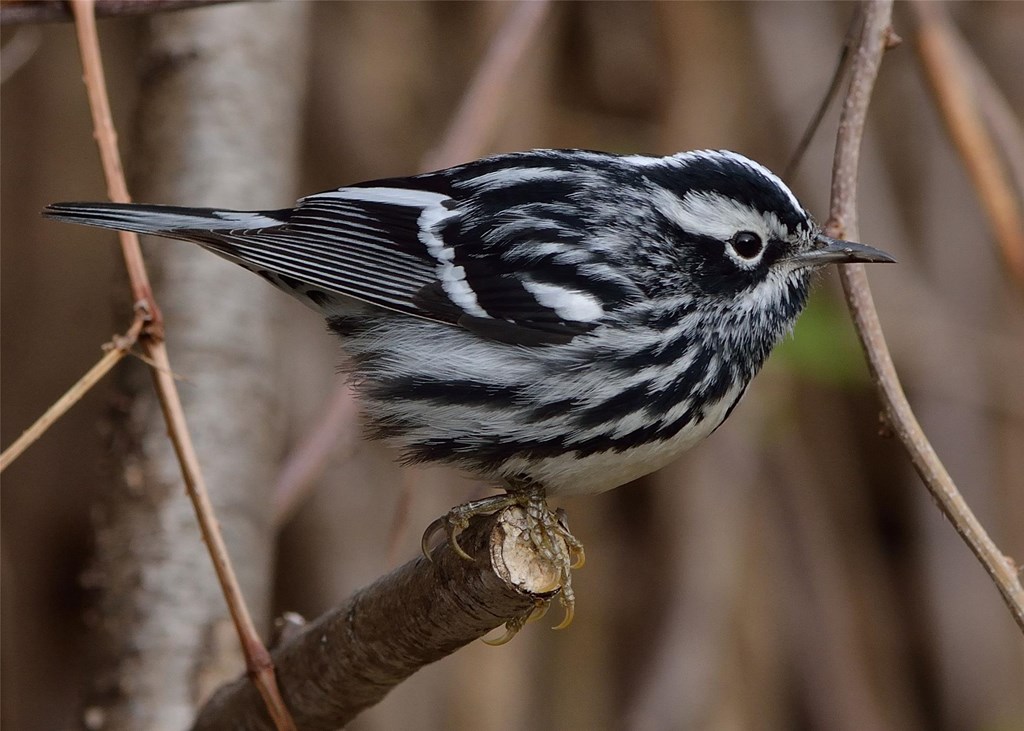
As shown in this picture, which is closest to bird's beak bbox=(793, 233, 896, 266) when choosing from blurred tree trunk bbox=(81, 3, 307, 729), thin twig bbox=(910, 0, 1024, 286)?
thin twig bbox=(910, 0, 1024, 286)

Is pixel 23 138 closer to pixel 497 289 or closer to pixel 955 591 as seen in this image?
pixel 497 289

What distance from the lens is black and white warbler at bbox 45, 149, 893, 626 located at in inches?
84.4

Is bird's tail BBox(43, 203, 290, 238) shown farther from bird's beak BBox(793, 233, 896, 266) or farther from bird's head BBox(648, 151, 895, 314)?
bird's beak BBox(793, 233, 896, 266)

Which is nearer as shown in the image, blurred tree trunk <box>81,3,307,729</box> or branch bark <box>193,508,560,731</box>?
branch bark <box>193,508,560,731</box>

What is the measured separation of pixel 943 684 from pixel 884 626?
27cm

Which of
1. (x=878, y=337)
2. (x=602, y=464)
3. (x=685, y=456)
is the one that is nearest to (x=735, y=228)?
(x=878, y=337)

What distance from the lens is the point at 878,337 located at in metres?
2.05

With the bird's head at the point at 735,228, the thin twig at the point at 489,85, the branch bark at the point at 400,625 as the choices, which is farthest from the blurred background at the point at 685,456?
the branch bark at the point at 400,625

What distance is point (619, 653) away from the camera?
4340mm

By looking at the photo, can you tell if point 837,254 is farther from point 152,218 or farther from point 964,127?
point 152,218

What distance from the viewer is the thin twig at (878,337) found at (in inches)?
71.7

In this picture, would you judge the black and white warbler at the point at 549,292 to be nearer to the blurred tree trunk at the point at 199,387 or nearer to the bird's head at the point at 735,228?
the bird's head at the point at 735,228

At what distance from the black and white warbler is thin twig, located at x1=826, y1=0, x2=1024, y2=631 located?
9cm

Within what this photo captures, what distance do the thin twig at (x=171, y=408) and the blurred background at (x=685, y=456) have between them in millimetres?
1850
